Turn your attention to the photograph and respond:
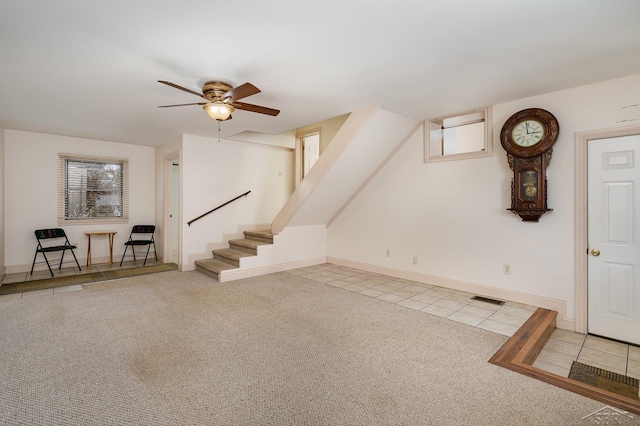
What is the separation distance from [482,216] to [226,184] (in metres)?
4.55

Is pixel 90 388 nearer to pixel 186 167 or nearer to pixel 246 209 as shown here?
pixel 186 167

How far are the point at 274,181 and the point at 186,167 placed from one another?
1.95 meters

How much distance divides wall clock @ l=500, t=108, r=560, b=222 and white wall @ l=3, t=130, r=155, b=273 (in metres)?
6.90

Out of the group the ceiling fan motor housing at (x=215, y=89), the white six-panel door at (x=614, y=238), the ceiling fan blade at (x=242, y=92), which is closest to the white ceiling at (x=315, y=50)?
the ceiling fan motor housing at (x=215, y=89)

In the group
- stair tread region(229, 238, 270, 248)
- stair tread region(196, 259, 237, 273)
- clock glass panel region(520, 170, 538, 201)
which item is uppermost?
clock glass panel region(520, 170, 538, 201)

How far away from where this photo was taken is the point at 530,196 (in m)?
3.49

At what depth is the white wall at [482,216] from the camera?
3.29m

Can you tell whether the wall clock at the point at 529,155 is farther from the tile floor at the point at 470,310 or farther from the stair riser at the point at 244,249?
the stair riser at the point at 244,249

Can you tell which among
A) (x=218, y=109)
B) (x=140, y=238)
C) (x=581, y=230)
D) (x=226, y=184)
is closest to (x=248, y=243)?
(x=226, y=184)

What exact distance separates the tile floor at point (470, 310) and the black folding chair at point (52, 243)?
27 centimetres

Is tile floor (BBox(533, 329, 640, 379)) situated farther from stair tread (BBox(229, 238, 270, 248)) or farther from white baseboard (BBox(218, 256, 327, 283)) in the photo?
stair tread (BBox(229, 238, 270, 248))

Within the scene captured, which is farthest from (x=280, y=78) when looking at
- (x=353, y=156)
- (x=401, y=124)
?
(x=401, y=124)

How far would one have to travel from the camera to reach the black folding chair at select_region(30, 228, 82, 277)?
17.0 ft

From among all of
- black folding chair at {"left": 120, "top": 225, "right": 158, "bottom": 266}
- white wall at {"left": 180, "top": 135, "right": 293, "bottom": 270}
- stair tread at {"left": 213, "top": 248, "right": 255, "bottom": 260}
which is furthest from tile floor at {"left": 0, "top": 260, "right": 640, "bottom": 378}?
white wall at {"left": 180, "top": 135, "right": 293, "bottom": 270}
